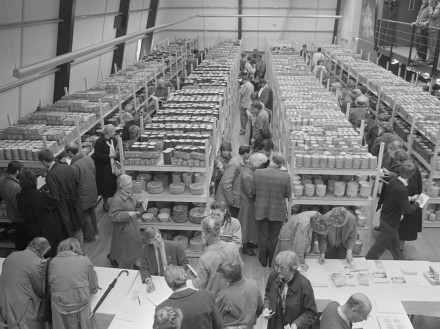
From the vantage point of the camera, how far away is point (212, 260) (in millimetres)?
4016

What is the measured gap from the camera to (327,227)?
448 cm

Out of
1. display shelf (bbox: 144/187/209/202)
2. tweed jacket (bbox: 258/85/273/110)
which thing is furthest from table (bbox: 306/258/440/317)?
tweed jacket (bbox: 258/85/273/110)

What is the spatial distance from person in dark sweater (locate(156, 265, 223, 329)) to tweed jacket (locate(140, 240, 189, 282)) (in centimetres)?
110

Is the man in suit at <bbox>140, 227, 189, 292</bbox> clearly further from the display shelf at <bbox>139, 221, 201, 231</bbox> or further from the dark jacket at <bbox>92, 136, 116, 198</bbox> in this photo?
the dark jacket at <bbox>92, 136, 116, 198</bbox>

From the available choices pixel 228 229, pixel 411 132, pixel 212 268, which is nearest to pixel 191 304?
pixel 212 268

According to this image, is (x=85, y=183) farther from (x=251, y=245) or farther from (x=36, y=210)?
(x=251, y=245)

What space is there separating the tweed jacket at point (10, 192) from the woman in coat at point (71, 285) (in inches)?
83.0

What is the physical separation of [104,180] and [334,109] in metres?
4.86

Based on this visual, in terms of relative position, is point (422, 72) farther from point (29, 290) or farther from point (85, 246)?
point (29, 290)

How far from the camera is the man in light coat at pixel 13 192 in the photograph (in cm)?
583

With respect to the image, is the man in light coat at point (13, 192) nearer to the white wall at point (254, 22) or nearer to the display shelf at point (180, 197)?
the display shelf at point (180, 197)

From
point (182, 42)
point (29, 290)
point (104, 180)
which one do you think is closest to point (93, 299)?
point (29, 290)

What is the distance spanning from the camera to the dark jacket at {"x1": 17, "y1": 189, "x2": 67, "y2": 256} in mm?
5535

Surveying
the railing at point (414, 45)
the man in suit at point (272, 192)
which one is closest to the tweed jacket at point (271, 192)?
the man in suit at point (272, 192)
